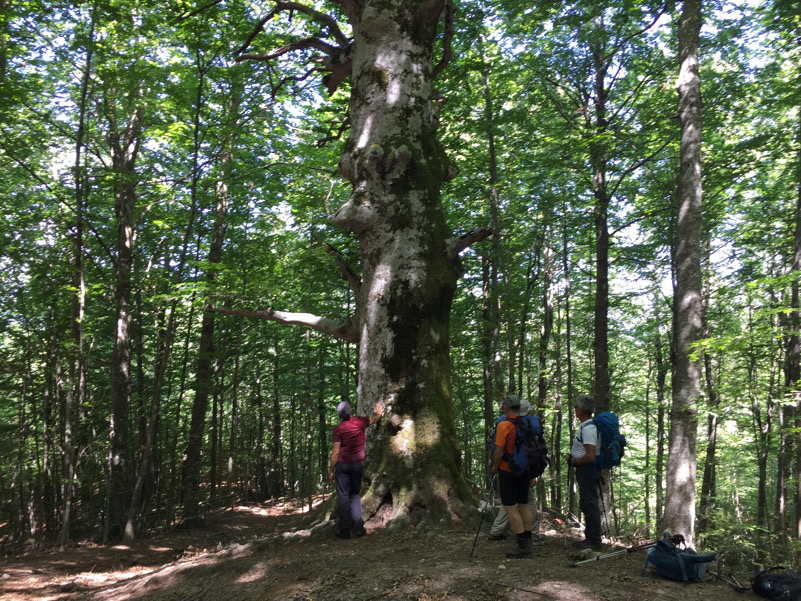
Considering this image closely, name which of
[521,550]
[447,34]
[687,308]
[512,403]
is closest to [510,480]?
[521,550]

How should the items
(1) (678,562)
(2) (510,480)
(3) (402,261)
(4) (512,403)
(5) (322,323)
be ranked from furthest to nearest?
(5) (322,323) → (3) (402,261) → (4) (512,403) → (2) (510,480) → (1) (678,562)

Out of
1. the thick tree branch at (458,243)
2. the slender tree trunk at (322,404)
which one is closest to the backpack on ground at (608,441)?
the thick tree branch at (458,243)

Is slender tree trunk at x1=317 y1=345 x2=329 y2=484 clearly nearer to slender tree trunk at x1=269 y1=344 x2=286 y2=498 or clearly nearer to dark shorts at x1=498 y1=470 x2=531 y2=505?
slender tree trunk at x1=269 y1=344 x2=286 y2=498

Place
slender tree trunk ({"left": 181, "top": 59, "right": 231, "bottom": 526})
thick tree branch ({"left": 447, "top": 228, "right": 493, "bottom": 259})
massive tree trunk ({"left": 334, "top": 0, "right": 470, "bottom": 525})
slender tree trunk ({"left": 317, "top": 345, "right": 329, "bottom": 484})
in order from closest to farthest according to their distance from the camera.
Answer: massive tree trunk ({"left": 334, "top": 0, "right": 470, "bottom": 525}), thick tree branch ({"left": 447, "top": 228, "right": 493, "bottom": 259}), slender tree trunk ({"left": 181, "top": 59, "right": 231, "bottom": 526}), slender tree trunk ({"left": 317, "top": 345, "right": 329, "bottom": 484})

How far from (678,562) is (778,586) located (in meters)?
0.67

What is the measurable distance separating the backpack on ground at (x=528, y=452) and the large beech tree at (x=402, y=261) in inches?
42.0

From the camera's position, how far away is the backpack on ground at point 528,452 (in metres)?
4.96

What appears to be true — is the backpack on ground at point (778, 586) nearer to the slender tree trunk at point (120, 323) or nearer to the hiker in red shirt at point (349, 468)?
the hiker in red shirt at point (349, 468)

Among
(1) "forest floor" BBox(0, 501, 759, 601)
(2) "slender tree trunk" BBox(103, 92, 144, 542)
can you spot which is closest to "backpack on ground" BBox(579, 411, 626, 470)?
(1) "forest floor" BBox(0, 501, 759, 601)

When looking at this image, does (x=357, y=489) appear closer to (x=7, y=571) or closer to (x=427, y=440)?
(x=427, y=440)

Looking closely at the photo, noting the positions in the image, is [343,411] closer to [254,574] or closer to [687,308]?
[254,574]

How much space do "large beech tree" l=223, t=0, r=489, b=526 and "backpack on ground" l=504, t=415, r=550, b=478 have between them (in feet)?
3.50

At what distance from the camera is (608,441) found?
525 centimetres

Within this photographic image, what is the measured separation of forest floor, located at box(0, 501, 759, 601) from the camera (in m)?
3.68
